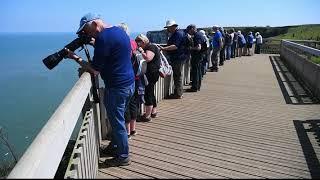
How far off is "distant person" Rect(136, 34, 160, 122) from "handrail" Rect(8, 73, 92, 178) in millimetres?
2732

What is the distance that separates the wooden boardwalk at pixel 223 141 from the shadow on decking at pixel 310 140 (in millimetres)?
24

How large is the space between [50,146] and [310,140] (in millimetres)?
4566

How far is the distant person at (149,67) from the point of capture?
639 cm

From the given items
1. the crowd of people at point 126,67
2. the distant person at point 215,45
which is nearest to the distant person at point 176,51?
the crowd of people at point 126,67

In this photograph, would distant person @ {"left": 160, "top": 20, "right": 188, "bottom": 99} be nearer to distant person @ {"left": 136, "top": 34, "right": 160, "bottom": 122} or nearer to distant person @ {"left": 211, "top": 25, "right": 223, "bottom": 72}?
distant person @ {"left": 136, "top": 34, "right": 160, "bottom": 122}

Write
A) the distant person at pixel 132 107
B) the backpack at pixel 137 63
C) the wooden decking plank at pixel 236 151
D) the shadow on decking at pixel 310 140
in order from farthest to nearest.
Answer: the backpack at pixel 137 63 < the distant person at pixel 132 107 < the wooden decking plank at pixel 236 151 < the shadow on decking at pixel 310 140

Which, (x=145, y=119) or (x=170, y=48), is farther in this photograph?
(x=170, y=48)

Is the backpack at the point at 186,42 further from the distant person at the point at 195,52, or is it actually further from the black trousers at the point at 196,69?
the black trousers at the point at 196,69

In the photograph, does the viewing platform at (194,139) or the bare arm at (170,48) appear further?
the bare arm at (170,48)

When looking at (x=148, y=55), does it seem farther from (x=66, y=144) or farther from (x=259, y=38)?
(x=259, y=38)

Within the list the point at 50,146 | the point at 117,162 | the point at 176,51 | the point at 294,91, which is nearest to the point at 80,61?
the point at 117,162

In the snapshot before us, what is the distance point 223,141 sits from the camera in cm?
597

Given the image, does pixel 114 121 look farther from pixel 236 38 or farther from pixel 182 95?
pixel 236 38

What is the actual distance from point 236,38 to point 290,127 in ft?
49.7
